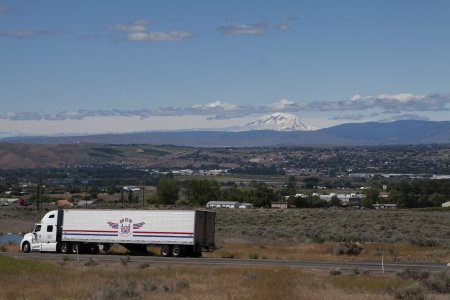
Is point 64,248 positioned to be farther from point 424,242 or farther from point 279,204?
point 279,204

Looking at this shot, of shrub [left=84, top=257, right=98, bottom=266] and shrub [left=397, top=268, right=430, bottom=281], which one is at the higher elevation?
shrub [left=397, top=268, right=430, bottom=281]

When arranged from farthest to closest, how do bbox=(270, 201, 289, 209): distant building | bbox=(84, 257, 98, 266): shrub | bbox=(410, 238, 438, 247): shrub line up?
bbox=(270, 201, 289, 209): distant building < bbox=(410, 238, 438, 247): shrub < bbox=(84, 257, 98, 266): shrub

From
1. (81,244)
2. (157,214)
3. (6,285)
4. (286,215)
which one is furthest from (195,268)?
(286,215)

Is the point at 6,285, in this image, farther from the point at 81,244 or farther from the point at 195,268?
the point at 81,244

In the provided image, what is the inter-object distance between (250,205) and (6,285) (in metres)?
98.6

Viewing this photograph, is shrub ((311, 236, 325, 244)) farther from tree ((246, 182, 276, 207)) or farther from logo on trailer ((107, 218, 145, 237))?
tree ((246, 182, 276, 207))

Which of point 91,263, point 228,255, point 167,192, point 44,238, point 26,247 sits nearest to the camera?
point 91,263

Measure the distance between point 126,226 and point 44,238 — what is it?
18.5 feet

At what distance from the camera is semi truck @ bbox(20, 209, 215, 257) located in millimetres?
44969

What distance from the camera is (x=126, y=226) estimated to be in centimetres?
4619

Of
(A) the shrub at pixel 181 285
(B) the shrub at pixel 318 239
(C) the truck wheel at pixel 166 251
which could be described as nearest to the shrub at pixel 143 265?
(A) the shrub at pixel 181 285

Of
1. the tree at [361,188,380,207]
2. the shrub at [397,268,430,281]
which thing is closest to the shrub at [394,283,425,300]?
the shrub at [397,268,430,281]

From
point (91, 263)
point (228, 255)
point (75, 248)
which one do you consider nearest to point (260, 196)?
point (75, 248)

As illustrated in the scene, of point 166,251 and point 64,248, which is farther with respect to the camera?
point 64,248
